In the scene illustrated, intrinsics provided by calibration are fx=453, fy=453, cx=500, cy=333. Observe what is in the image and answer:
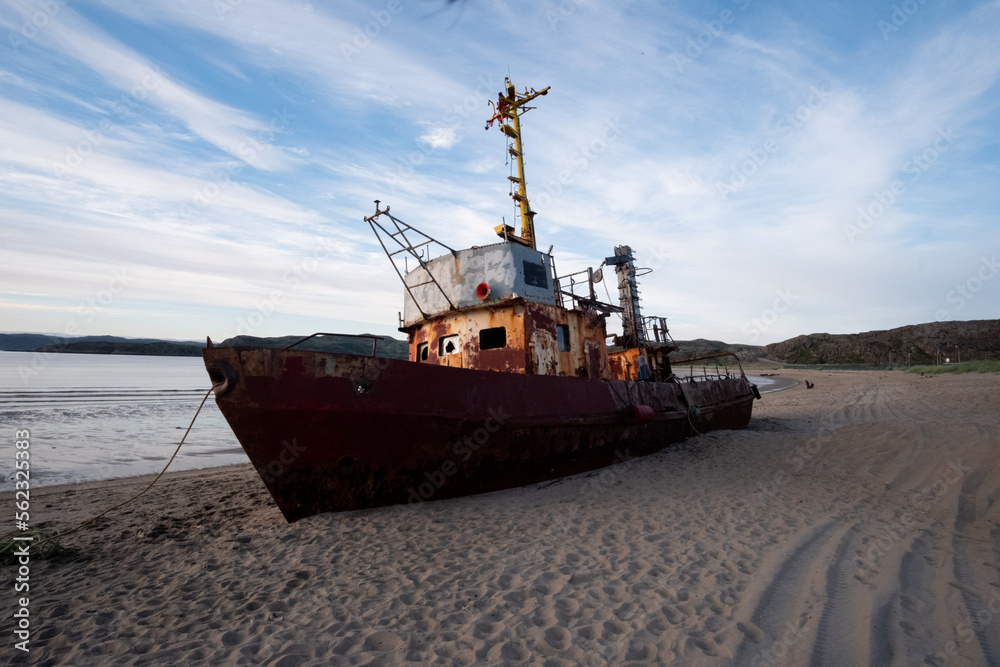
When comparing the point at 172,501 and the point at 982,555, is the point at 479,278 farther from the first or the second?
the point at 982,555

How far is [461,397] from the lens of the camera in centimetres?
548

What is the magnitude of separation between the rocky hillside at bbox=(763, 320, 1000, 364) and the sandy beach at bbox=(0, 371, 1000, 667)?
2290 inches

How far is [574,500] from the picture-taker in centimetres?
579

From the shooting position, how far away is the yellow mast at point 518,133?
920cm

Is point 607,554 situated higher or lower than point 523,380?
lower

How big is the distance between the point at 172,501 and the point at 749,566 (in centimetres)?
728

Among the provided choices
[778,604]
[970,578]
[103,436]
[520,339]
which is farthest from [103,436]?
[970,578]

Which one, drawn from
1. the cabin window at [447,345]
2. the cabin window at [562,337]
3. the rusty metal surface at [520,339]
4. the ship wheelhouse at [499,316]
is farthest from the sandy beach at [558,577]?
the cabin window at [447,345]

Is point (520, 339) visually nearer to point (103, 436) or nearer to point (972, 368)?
point (103, 436)

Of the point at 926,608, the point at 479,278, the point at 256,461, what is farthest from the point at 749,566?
the point at 479,278

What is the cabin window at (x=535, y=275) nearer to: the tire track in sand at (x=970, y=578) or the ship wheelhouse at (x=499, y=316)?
the ship wheelhouse at (x=499, y=316)

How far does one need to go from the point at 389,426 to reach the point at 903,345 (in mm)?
76737

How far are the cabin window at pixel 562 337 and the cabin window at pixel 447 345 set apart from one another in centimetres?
172

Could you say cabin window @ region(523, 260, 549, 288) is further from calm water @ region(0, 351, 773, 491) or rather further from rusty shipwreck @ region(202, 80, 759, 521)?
calm water @ region(0, 351, 773, 491)
